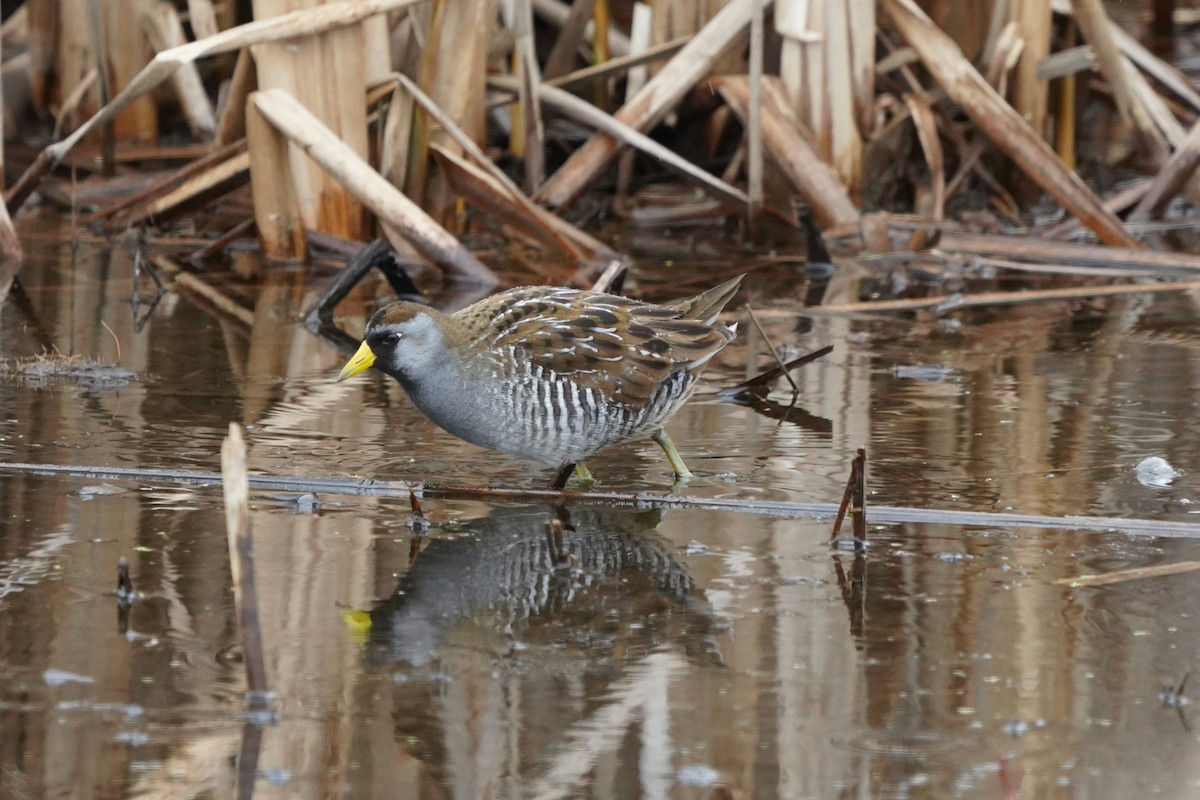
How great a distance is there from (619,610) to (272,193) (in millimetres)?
4463

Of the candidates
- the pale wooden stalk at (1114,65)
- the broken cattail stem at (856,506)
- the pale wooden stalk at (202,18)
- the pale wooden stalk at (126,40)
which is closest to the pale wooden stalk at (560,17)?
the pale wooden stalk at (202,18)

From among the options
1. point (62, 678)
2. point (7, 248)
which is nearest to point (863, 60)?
point (7, 248)

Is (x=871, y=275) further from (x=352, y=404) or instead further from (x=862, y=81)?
(x=352, y=404)

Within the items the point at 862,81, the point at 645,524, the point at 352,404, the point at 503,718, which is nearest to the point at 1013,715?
the point at 503,718

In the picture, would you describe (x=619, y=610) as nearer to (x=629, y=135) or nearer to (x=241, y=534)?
(x=241, y=534)

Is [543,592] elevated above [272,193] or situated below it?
below

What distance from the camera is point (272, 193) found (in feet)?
25.4

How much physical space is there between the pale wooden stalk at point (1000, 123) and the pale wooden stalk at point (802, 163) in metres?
0.69

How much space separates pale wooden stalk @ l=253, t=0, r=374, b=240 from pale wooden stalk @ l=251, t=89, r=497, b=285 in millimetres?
142

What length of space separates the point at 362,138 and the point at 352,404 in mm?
2359

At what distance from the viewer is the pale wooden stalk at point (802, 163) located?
26.0 feet

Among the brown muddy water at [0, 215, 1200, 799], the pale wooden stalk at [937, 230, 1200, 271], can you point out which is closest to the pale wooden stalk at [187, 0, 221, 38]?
the brown muddy water at [0, 215, 1200, 799]

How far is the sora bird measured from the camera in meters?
4.47

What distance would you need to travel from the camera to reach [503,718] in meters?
3.18
